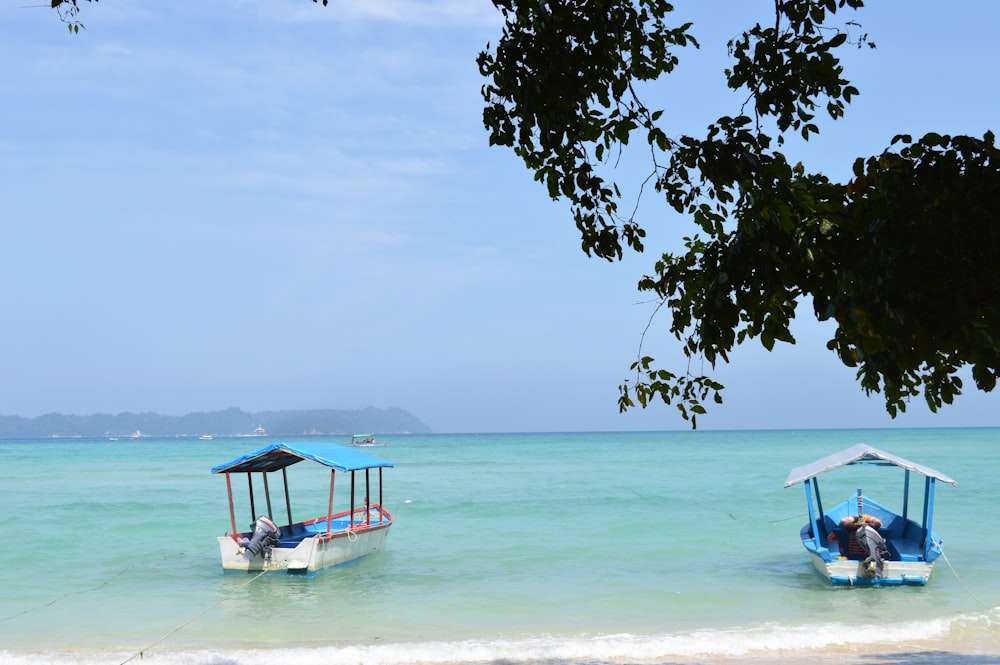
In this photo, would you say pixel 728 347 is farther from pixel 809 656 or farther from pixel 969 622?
pixel 969 622

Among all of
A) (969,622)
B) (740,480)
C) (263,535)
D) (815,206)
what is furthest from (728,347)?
(740,480)

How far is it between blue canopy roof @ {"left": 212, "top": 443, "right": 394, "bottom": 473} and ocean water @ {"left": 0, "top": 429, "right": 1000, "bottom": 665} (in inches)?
72.7

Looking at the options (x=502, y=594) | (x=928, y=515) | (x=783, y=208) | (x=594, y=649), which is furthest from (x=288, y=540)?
(x=783, y=208)

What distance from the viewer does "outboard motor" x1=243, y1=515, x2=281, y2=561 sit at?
15703 mm

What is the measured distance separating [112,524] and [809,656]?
67.5ft

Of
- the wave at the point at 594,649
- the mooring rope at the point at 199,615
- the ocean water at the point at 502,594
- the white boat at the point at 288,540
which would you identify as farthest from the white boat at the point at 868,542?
the mooring rope at the point at 199,615

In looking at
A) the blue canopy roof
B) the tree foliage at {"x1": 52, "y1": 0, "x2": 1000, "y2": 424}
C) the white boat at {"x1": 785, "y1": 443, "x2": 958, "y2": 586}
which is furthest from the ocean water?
the tree foliage at {"x1": 52, "y1": 0, "x2": 1000, "y2": 424}

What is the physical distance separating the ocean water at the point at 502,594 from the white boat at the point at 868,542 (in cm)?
30

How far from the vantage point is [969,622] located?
40.6 feet

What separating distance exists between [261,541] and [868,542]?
9611 mm

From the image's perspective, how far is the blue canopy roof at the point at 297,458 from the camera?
15.9 metres

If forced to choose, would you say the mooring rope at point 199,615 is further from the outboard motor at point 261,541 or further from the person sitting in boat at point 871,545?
the person sitting in boat at point 871,545

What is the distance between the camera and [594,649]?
1098cm

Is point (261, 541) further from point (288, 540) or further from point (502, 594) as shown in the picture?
point (502, 594)
